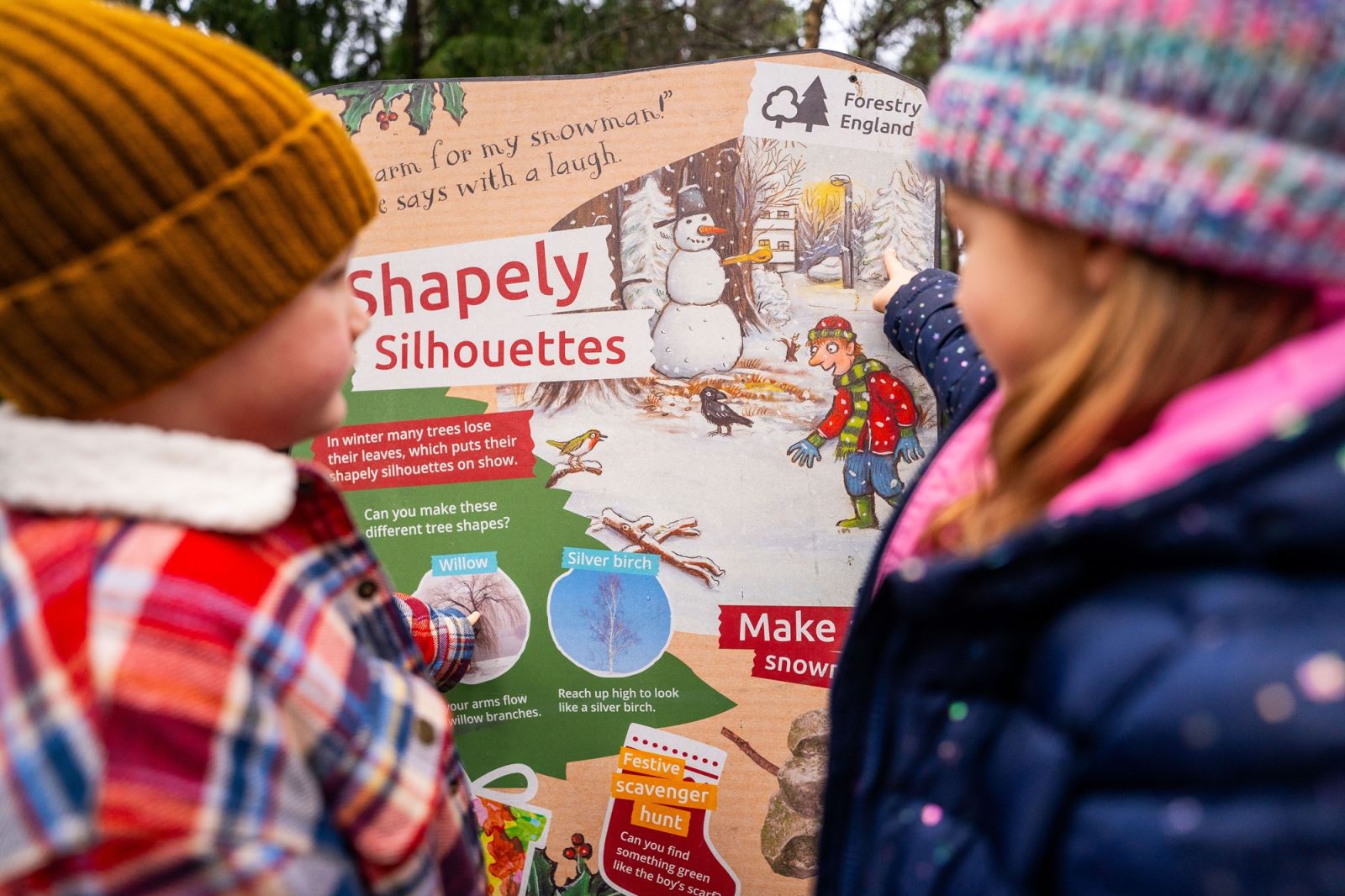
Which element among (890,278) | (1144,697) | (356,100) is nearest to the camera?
(1144,697)

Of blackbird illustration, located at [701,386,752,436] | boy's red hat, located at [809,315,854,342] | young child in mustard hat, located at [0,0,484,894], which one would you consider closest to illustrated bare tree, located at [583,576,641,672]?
blackbird illustration, located at [701,386,752,436]

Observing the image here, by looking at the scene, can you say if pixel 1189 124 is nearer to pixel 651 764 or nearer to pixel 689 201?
pixel 689 201

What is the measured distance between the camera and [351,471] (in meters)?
1.76

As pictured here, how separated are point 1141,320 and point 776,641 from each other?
1096 mm

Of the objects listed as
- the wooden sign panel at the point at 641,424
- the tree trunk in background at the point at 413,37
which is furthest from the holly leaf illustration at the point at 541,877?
the tree trunk in background at the point at 413,37

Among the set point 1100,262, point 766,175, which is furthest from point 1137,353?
point 766,175

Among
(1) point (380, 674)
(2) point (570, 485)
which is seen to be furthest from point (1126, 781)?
(2) point (570, 485)

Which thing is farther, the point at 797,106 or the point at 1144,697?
the point at 797,106

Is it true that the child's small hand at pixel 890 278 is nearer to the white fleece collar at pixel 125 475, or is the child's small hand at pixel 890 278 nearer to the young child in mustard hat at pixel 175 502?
the young child in mustard hat at pixel 175 502

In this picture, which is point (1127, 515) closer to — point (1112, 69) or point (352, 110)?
point (1112, 69)

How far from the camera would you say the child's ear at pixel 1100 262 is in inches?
27.0

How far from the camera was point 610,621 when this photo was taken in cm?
169

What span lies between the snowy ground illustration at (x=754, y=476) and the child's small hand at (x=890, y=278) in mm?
31

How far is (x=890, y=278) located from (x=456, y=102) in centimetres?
87
